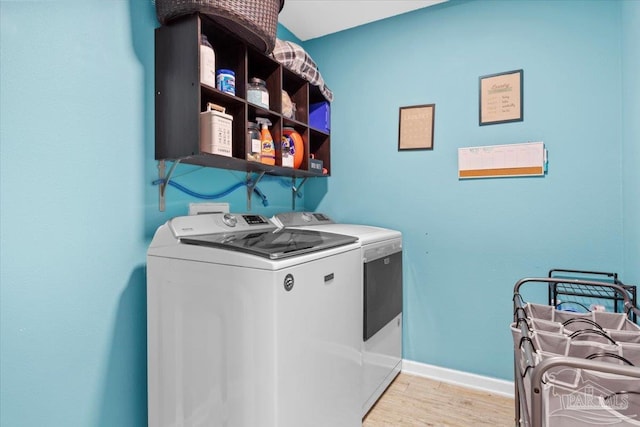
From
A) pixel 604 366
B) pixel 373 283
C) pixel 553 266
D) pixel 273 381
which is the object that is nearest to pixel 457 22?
pixel 553 266

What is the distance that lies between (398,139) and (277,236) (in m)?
1.29

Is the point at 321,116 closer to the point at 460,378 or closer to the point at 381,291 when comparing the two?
the point at 381,291

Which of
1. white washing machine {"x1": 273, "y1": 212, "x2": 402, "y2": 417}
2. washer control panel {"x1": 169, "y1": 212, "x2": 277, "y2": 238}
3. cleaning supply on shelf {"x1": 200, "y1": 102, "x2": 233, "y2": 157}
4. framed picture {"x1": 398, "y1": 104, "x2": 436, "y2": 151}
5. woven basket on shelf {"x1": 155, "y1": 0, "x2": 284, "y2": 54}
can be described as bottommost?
white washing machine {"x1": 273, "y1": 212, "x2": 402, "y2": 417}

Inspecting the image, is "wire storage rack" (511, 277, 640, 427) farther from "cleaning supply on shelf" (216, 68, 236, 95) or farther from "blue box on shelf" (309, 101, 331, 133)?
"blue box on shelf" (309, 101, 331, 133)

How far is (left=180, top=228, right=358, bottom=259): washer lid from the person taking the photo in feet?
3.86

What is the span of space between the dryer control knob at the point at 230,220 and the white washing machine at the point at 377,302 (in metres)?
0.38

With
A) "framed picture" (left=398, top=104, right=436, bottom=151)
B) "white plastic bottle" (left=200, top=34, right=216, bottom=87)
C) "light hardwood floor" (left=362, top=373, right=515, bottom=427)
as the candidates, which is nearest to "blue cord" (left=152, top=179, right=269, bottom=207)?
"white plastic bottle" (left=200, top=34, right=216, bottom=87)

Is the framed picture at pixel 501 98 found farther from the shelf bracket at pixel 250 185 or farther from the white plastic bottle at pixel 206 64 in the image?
the white plastic bottle at pixel 206 64

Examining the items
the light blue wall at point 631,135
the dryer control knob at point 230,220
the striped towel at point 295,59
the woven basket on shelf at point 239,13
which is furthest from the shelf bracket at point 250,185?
the light blue wall at point 631,135

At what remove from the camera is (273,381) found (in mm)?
1081

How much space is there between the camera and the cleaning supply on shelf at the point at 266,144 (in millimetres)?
1803

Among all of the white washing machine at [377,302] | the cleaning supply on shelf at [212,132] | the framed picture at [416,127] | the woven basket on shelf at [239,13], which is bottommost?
the white washing machine at [377,302]

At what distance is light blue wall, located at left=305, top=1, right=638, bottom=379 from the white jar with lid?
94 centimetres

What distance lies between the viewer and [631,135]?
5.15 ft
